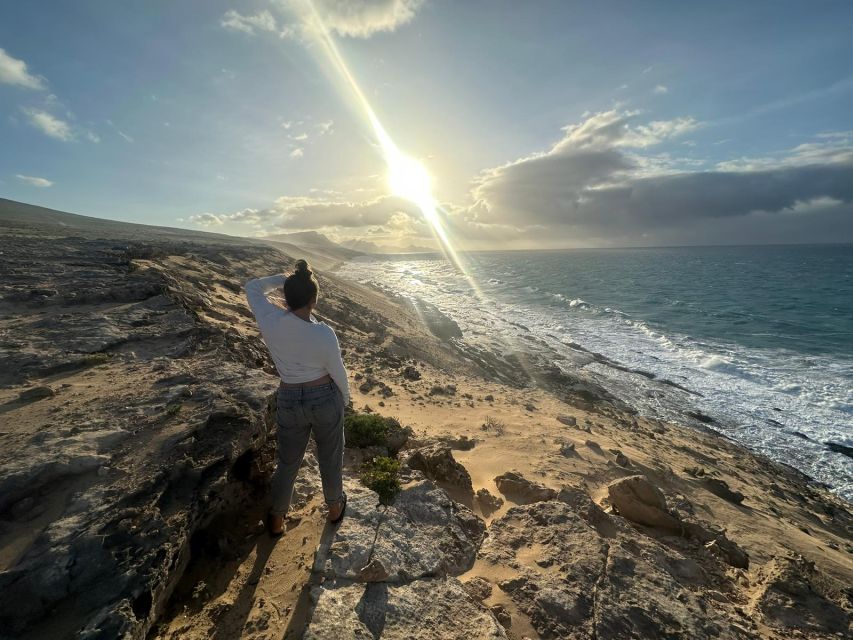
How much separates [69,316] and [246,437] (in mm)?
6331

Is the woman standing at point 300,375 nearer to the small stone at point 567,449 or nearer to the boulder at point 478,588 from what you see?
the boulder at point 478,588

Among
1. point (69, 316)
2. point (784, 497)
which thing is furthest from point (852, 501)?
point (69, 316)

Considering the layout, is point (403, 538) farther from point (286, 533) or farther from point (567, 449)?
point (567, 449)

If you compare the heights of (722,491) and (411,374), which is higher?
(411,374)

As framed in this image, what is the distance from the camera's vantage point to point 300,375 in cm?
391

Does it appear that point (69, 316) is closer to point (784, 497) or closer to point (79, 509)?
point (79, 509)

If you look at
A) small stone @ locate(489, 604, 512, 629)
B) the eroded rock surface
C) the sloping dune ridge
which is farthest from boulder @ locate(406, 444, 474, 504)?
small stone @ locate(489, 604, 512, 629)

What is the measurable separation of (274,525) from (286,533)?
0.24 metres

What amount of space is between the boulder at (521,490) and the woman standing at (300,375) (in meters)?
3.19

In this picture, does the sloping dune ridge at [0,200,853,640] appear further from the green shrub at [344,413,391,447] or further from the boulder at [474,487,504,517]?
the green shrub at [344,413,391,447]

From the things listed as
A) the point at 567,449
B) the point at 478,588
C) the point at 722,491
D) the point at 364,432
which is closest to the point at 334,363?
the point at 478,588

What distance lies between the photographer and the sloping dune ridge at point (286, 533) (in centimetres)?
317

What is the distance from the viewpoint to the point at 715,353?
26250 mm

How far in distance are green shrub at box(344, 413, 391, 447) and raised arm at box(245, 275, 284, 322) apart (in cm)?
356
